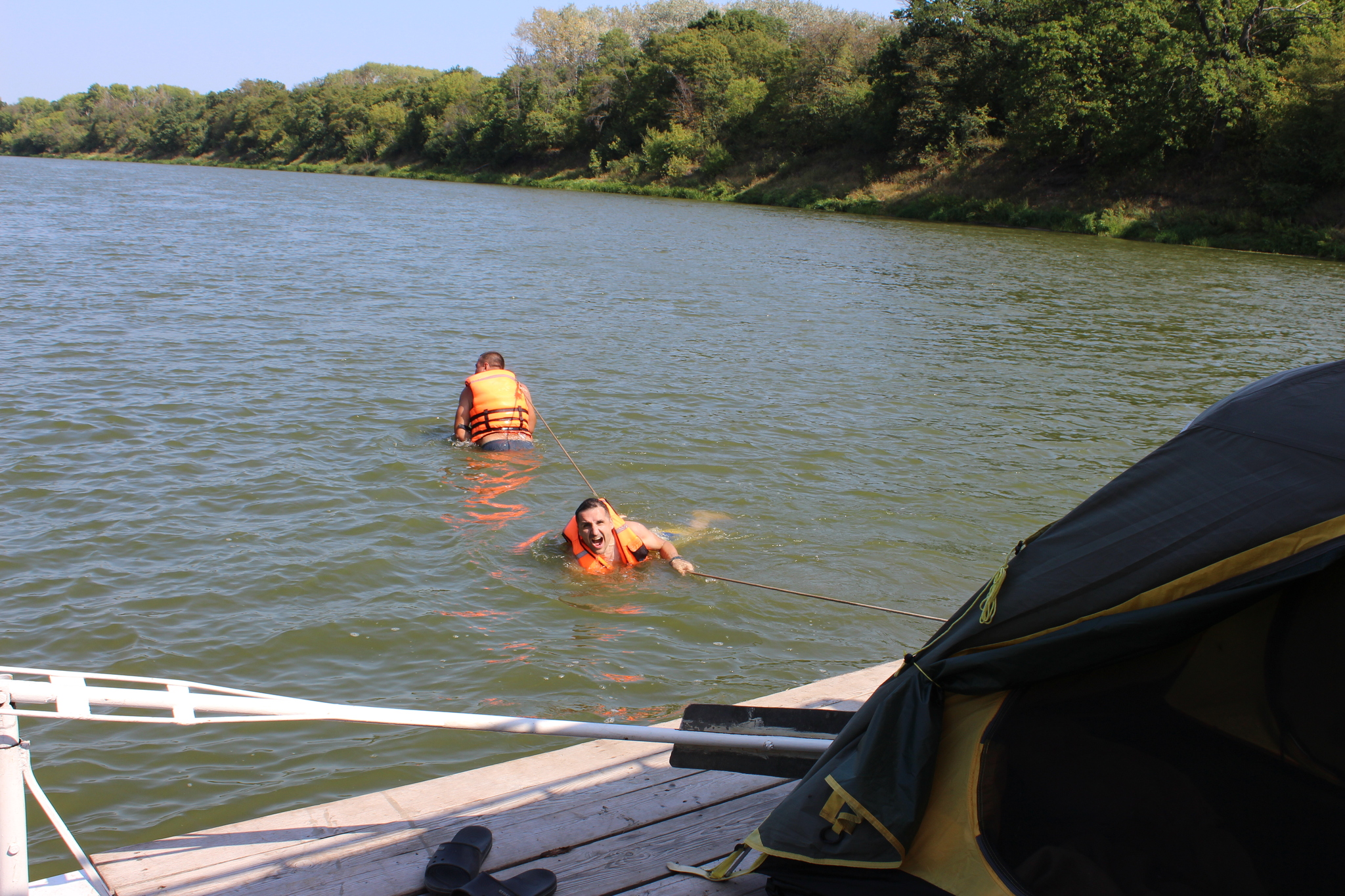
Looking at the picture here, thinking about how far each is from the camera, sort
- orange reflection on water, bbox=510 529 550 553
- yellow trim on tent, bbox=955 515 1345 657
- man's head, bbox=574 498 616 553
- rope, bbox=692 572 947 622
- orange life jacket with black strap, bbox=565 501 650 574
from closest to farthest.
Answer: yellow trim on tent, bbox=955 515 1345 657
rope, bbox=692 572 947 622
man's head, bbox=574 498 616 553
orange life jacket with black strap, bbox=565 501 650 574
orange reflection on water, bbox=510 529 550 553

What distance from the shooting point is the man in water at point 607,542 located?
7.23 meters

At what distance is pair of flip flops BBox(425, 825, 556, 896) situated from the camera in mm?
2916

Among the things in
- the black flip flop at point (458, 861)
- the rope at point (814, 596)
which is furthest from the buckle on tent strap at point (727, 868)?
the rope at point (814, 596)

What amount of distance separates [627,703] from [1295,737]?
3630mm

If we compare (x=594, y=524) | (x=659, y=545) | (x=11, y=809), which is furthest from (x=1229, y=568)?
(x=659, y=545)

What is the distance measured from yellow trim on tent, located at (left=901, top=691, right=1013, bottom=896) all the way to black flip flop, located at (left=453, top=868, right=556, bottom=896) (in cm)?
105

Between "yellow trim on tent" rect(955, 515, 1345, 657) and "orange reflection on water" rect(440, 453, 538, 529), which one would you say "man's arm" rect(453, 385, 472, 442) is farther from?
"yellow trim on tent" rect(955, 515, 1345, 657)

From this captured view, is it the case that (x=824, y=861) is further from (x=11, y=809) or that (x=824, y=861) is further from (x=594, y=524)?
(x=594, y=524)

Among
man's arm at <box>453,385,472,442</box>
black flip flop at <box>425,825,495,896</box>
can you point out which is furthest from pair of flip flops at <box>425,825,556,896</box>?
man's arm at <box>453,385,472,442</box>

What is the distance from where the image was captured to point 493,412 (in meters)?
10.1

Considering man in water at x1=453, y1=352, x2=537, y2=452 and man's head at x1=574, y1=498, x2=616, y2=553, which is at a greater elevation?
man in water at x1=453, y1=352, x2=537, y2=452

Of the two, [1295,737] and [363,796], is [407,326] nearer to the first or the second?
[363,796]

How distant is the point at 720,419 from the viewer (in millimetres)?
11766

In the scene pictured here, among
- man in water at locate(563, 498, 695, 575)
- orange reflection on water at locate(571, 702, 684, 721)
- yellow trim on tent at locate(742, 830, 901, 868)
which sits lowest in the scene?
orange reflection on water at locate(571, 702, 684, 721)
